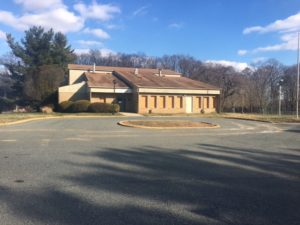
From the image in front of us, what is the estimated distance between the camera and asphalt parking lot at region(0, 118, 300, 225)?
4859 mm

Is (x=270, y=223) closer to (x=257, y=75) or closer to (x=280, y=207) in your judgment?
(x=280, y=207)

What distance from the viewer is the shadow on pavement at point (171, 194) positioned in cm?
483

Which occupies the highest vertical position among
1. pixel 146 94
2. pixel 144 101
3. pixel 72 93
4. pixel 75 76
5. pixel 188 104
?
pixel 75 76

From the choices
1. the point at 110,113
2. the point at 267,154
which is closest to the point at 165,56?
the point at 110,113

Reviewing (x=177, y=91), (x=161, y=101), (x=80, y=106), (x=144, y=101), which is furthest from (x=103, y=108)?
(x=177, y=91)

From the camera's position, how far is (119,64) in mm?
104062

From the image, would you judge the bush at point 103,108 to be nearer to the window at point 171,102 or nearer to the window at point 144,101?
the window at point 144,101

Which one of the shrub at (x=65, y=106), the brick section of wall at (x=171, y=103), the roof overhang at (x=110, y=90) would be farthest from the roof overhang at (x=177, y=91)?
the shrub at (x=65, y=106)

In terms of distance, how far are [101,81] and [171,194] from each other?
139 ft

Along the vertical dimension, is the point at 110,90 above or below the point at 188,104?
above

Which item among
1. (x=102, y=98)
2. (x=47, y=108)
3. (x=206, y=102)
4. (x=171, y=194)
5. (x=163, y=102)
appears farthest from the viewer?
(x=206, y=102)

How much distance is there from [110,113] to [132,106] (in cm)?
709

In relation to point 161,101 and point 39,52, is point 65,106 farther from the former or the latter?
point 39,52

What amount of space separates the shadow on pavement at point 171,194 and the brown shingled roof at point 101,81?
36030 millimetres
